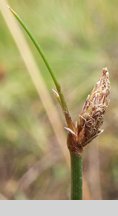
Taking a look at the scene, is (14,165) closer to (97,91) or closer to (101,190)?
(101,190)

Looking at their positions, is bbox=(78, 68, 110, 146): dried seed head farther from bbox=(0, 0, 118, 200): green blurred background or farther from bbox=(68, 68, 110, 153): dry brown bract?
bbox=(0, 0, 118, 200): green blurred background

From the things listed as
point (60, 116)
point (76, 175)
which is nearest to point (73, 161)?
point (76, 175)

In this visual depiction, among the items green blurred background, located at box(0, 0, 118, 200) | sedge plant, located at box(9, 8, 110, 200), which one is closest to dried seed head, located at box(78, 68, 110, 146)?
sedge plant, located at box(9, 8, 110, 200)

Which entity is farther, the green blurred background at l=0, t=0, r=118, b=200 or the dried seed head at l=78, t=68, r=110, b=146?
the green blurred background at l=0, t=0, r=118, b=200

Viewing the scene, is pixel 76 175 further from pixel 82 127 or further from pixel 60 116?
pixel 60 116

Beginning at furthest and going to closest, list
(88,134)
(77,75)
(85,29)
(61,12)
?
(77,75) < (85,29) < (61,12) < (88,134)

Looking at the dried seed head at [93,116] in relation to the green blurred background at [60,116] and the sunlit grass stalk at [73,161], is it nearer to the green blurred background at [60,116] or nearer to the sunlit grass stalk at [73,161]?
the sunlit grass stalk at [73,161]

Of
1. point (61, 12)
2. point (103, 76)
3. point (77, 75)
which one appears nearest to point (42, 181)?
point (77, 75)
